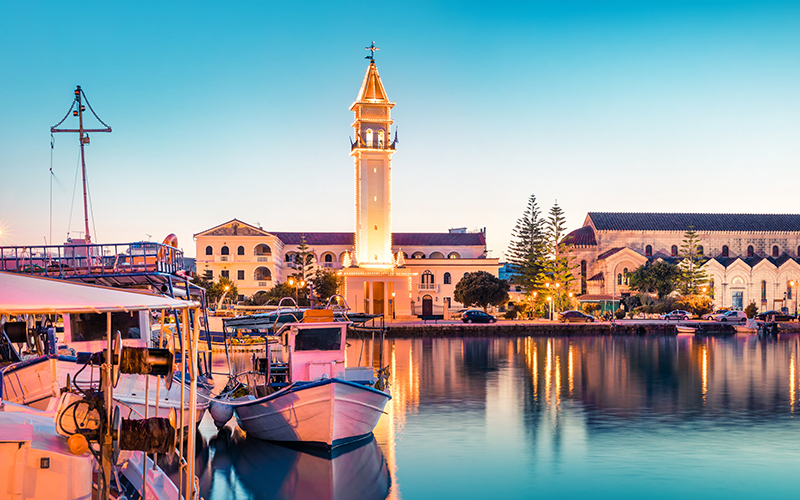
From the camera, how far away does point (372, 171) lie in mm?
58188

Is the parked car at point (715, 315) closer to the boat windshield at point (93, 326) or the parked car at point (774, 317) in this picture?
the parked car at point (774, 317)

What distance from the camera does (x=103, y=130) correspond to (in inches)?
1328

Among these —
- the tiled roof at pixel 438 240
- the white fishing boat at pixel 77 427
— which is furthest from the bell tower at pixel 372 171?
the white fishing boat at pixel 77 427

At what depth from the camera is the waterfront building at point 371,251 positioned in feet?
191

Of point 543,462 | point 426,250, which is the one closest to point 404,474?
point 543,462

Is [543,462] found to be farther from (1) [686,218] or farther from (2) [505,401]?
(1) [686,218]

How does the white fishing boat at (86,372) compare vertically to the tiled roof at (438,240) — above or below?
below

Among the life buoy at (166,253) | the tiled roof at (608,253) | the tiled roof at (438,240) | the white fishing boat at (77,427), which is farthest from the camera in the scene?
the tiled roof at (438,240)

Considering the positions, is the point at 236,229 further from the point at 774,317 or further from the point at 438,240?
the point at 774,317

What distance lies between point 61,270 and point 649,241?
231 ft

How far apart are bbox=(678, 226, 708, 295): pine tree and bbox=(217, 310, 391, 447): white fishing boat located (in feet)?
188

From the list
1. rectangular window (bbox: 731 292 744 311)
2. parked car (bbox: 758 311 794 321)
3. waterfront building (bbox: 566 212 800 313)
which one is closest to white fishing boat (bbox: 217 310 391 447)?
parked car (bbox: 758 311 794 321)

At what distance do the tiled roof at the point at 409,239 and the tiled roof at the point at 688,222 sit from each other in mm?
13620

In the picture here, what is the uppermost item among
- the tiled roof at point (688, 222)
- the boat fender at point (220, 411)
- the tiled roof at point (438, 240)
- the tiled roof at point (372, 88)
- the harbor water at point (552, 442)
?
the tiled roof at point (372, 88)
